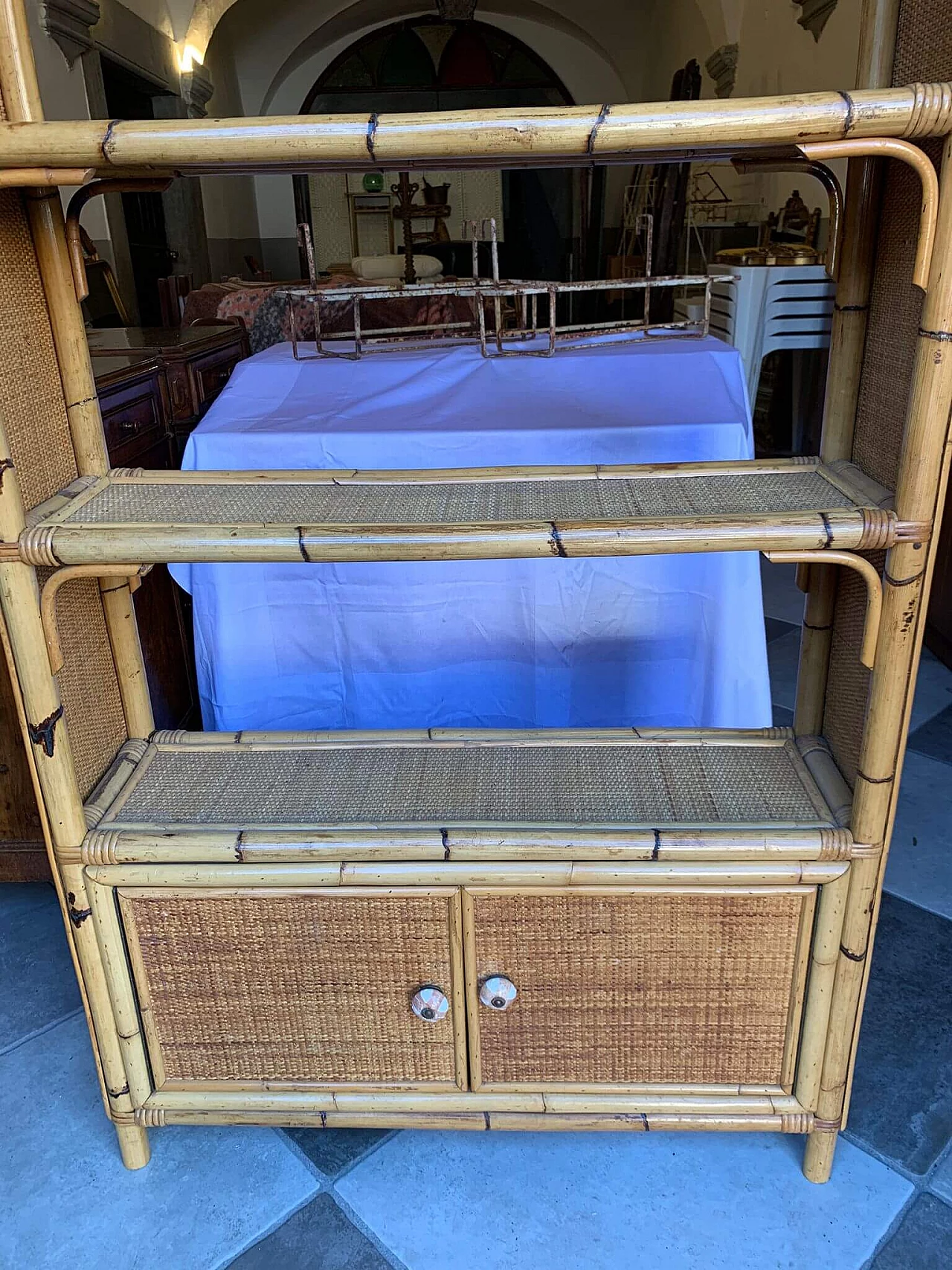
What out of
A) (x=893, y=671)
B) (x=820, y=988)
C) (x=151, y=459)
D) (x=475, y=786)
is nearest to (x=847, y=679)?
(x=893, y=671)

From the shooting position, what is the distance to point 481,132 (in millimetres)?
780

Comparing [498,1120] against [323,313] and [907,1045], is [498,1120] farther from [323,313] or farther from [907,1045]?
[323,313]

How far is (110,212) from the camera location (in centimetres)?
524

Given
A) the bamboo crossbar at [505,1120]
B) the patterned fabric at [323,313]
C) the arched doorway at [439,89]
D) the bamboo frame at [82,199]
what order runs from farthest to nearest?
the arched doorway at [439,89]
the patterned fabric at [323,313]
the bamboo crossbar at [505,1120]
the bamboo frame at [82,199]

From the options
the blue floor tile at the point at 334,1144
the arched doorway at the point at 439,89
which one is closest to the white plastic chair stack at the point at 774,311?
the blue floor tile at the point at 334,1144

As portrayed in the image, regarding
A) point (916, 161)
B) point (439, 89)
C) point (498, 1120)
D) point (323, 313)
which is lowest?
point (498, 1120)

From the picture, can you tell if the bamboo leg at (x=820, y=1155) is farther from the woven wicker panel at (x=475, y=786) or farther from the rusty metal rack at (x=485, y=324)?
the rusty metal rack at (x=485, y=324)

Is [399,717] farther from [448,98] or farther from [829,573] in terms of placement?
[448,98]

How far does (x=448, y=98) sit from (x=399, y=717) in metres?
8.94

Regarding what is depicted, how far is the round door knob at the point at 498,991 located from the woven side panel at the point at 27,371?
0.74 metres

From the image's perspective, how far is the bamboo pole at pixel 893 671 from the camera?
806mm

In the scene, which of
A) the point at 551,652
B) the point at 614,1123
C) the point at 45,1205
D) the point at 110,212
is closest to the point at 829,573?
the point at 551,652

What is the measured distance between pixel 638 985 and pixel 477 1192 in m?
0.33

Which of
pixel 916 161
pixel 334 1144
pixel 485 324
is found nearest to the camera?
pixel 916 161
